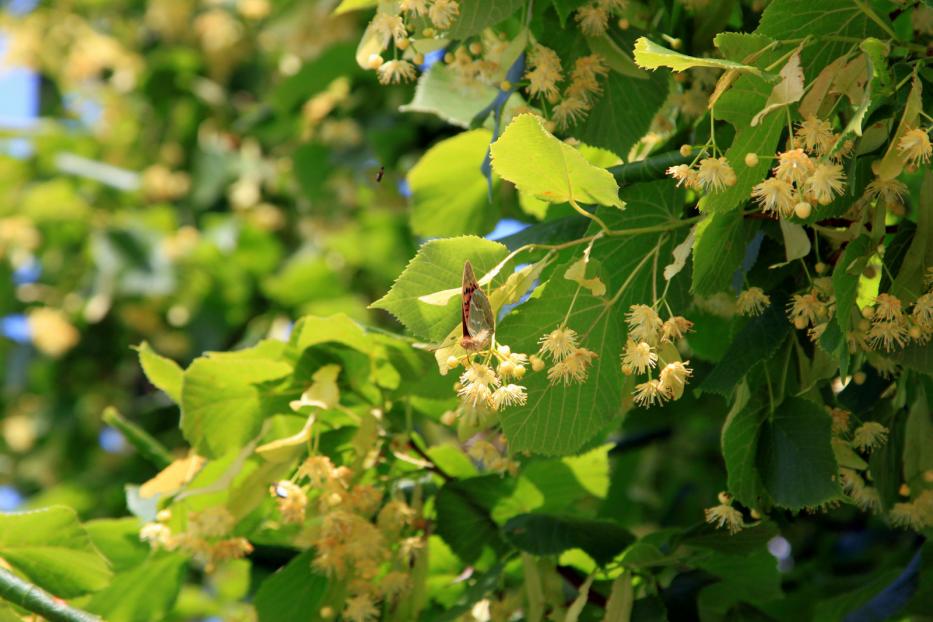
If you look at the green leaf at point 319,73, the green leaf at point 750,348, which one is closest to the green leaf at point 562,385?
the green leaf at point 750,348

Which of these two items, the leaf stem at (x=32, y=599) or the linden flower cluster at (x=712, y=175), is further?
the leaf stem at (x=32, y=599)

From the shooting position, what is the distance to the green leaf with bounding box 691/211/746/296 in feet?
3.82

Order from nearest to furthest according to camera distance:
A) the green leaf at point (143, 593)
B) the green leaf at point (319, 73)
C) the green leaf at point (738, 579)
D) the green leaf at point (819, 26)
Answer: the green leaf at point (819, 26) < the green leaf at point (738, 579) < the green leaf at point (143, 593) < the green leaf at point (319, 73)

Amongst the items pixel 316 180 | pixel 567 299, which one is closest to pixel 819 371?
pixel 567 299

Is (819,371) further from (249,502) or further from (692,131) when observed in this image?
(249,502)

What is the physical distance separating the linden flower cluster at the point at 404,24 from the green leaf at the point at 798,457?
531 millimetres

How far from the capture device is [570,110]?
133cm

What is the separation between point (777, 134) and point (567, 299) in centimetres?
24

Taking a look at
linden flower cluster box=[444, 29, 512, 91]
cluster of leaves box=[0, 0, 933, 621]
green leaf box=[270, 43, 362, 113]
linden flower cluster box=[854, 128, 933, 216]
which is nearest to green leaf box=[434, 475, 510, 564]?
cluster of leaves box=[0, 0, 933, 621]

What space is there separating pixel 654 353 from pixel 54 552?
0.74 m

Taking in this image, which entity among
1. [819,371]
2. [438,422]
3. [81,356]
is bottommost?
[81,356]

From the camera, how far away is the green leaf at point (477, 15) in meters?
1.24

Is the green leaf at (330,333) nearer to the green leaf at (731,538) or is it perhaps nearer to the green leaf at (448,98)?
the green leaf at (448,98)

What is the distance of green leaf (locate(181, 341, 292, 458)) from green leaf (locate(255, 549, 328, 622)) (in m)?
0.16
